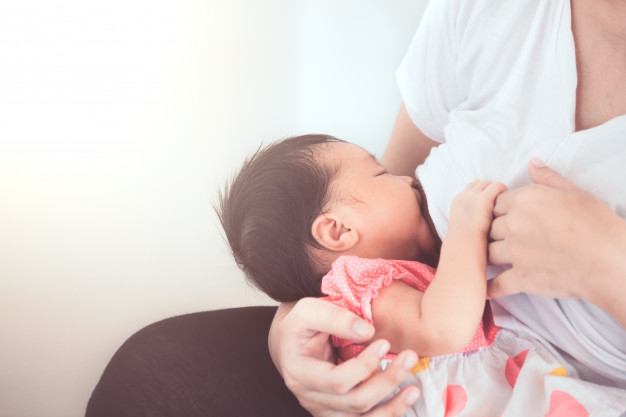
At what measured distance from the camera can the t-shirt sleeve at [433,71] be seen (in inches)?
40.1

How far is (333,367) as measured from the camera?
2.60 ft

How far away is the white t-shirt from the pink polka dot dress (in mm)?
43

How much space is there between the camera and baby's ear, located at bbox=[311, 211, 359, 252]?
93cm

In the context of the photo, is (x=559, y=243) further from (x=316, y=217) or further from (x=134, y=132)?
(x=134, y=132)

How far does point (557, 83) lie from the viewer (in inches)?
32.3

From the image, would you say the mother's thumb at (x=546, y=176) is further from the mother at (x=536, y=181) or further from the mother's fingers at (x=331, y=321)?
the mother's fingers at (x=331, y=321)

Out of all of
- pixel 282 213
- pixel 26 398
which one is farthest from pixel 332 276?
pixel 26 398

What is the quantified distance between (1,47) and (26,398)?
3.32ft

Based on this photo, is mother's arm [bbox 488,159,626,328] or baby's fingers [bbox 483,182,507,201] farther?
baby's fingers [bbox 483,182,507,201]

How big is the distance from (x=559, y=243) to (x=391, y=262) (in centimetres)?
28

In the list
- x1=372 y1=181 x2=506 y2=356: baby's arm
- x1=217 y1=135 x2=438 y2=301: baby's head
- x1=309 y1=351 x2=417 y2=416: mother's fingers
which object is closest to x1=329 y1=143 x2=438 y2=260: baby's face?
x1=217 y1=135 x2=438 y2=301: baby's head

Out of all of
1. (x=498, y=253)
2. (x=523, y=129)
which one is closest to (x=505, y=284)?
(x=498, y=253)

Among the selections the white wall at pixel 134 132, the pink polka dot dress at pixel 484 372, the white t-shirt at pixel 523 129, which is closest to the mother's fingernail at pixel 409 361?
the pink polka dot dress at pixel 484 372

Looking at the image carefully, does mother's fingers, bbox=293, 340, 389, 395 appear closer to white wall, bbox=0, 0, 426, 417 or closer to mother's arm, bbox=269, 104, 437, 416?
mother's arm, bbox=269, 104, 437, 416
